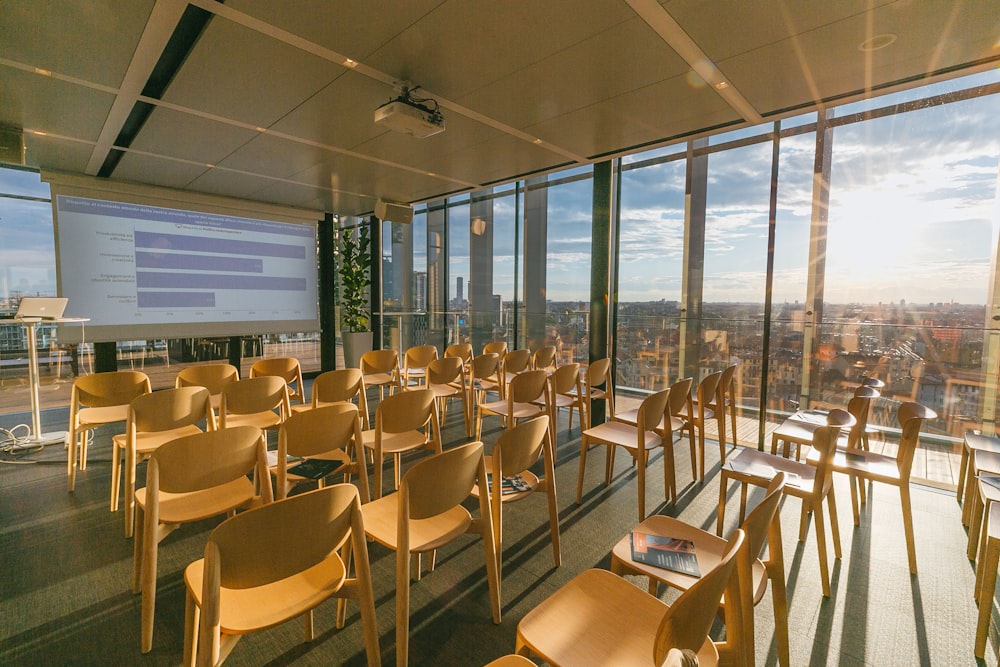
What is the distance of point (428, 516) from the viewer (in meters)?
1.59

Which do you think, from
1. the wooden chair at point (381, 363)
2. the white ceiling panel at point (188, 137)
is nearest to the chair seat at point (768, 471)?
the wooden chair at point (381, 363)

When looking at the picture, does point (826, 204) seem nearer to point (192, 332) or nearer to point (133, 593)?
point (133, 593)

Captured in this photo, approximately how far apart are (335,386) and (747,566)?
2.88 metres

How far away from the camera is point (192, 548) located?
2.43 meters

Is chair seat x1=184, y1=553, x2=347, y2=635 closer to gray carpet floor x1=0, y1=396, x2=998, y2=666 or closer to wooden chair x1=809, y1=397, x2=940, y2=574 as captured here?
gray carpet floor x1=0, y1=396, x2=998, y2=666

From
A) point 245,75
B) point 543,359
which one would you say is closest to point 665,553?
point 543,359

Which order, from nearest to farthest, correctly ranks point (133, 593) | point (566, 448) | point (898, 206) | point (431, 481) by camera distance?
point (431, 481), point (133, 593), point (898, 206), point (566, 448)

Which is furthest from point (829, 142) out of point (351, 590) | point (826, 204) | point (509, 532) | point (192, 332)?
point (192, 332)

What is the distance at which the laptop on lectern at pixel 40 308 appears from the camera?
3697 millimetres

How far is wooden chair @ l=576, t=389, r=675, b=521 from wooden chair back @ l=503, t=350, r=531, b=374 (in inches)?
59.3

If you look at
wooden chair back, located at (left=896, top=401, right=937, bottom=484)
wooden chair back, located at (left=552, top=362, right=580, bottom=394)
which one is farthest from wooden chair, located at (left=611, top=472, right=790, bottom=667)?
wooden chair back, located at (left=552, top=362, right=580, bottom=394)

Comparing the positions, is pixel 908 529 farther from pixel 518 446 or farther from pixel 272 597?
pixel 272 597

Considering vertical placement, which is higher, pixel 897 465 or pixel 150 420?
pixel 150 420

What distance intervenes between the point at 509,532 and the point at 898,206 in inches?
160
